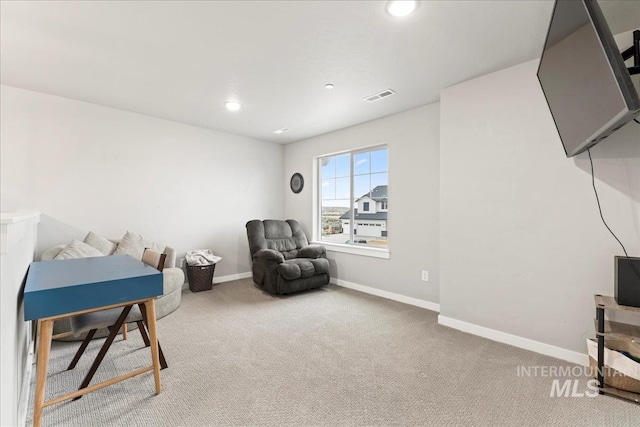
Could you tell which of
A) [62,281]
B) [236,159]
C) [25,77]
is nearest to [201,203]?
[236,159]

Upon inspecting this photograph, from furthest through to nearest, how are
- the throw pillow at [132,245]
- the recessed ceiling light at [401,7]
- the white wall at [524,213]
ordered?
the throw pillow at [132,245] → the white wall at [524,213] → the recessed ceiling light at [401,7]

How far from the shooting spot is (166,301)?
320cm

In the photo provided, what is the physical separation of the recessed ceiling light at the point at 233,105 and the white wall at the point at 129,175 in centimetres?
Answer: 118

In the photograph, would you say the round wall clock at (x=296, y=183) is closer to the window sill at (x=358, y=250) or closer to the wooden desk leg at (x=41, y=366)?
the window sill at (x=358, y=250)

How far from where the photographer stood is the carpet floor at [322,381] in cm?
167

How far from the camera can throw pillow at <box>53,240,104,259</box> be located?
2.88 metres

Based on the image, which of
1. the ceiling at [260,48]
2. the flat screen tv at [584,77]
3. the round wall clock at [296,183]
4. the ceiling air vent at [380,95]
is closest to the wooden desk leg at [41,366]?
the ceiling at [260,48]

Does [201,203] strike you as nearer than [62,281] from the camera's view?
No

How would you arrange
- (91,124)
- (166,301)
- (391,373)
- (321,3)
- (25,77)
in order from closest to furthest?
(321,3)
(391,373)
(25,77)
(166,301)
(91,124)

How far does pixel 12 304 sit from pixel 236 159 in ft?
12.7

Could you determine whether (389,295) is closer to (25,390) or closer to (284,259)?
(284,259)

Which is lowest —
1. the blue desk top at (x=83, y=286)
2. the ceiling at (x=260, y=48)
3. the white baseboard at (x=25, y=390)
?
the white baseboard at (x=25, y=390)

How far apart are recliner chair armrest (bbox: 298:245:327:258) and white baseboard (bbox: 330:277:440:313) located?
0.50m

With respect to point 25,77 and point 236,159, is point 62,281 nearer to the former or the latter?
point 25,77
